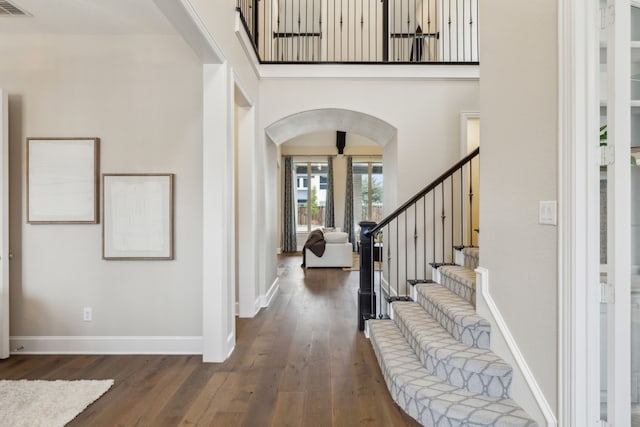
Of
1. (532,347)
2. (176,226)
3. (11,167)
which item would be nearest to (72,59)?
(11,167)

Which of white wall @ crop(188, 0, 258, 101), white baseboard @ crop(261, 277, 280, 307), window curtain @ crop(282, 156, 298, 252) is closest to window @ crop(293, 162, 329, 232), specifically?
window curtain @ crop(282, 156, 298, 252)

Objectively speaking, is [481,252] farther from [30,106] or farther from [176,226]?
[30,106]

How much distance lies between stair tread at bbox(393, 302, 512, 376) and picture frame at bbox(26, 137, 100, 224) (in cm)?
283

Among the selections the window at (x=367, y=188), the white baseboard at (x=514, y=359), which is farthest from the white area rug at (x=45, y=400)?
the window at (x=367, y=188)

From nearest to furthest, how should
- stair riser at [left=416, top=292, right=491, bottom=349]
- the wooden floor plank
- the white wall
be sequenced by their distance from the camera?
1. the wooden floor plank
2. stair riser at [left=416, top=292, right=491, bottom=349]
3. the white wall

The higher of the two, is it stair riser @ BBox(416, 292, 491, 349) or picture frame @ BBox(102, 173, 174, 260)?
picture frame @ BBox(102, 173, 174, 260)

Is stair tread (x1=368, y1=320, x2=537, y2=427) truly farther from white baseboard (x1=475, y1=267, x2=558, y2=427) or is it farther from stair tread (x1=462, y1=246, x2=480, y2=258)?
stair tread (x1=462, y1=246, x2=480, y2=258)

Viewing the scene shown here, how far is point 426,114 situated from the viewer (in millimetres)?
4652

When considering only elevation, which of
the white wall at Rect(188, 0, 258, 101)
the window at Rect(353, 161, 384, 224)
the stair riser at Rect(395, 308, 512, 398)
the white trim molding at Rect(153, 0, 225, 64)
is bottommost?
the stair riser at Rect(395, 308, 512, 398)

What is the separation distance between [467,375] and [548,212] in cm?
109

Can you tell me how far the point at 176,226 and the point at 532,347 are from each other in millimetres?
2737

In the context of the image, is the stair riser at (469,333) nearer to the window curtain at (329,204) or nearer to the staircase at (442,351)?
the staircase at (442,351)

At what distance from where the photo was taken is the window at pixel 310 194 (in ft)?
35.3

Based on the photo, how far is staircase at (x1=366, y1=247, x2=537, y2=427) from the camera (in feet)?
6.41
